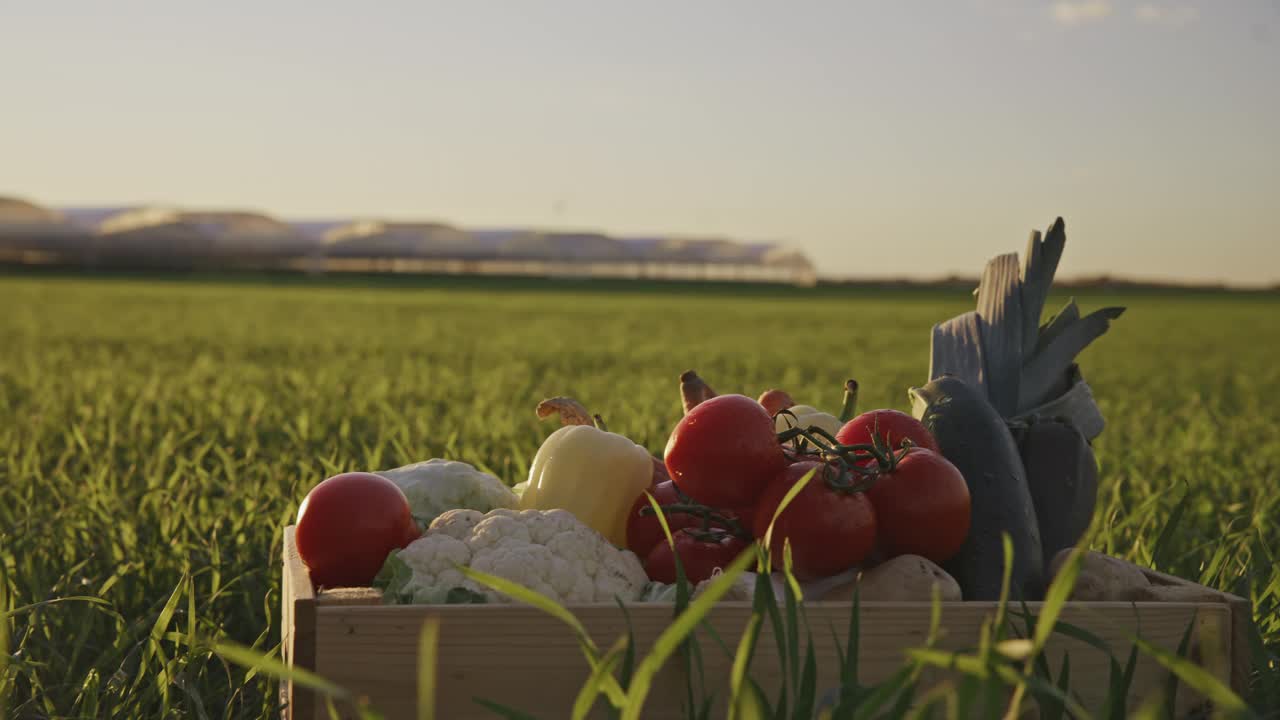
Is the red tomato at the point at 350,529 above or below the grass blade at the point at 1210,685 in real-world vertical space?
below

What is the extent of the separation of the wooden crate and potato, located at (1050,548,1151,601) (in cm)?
Answer: 16

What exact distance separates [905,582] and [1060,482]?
0.73 meters

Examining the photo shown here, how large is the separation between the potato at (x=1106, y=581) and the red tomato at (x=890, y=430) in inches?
15.6

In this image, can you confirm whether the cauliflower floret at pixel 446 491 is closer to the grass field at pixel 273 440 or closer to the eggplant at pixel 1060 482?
the grass field at pixel 273 440

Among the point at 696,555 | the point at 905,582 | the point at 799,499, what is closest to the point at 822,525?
the point at 799,499

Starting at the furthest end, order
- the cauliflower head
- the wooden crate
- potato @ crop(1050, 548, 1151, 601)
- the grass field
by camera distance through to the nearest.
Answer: the grass field
potato @ crop(1050, 548, 1151, 601)
the cauliflower head
the wooden crate

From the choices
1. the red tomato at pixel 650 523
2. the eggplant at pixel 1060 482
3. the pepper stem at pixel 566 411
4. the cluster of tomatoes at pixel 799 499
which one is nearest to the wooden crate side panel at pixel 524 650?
the cluster of tomatoes at pixel 799 499

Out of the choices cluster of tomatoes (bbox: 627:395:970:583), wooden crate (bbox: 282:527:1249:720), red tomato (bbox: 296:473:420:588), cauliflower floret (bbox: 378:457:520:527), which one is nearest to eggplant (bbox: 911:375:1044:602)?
cluster of tomatoes (bbox: 627:395:970:583)

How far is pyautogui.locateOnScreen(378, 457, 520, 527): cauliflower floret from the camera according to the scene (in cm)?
238

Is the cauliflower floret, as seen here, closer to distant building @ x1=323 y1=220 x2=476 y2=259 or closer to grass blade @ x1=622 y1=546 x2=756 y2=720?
grass blade @ x1=622 y1=546 x2=756 y2=720

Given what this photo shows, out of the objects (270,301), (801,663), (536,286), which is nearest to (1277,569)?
(801,663)

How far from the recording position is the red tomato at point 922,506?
6.53ft

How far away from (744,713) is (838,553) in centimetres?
77

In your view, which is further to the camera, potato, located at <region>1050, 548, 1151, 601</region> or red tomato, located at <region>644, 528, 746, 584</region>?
red tomato, located at <region>644, 528, 746, 584</region>
